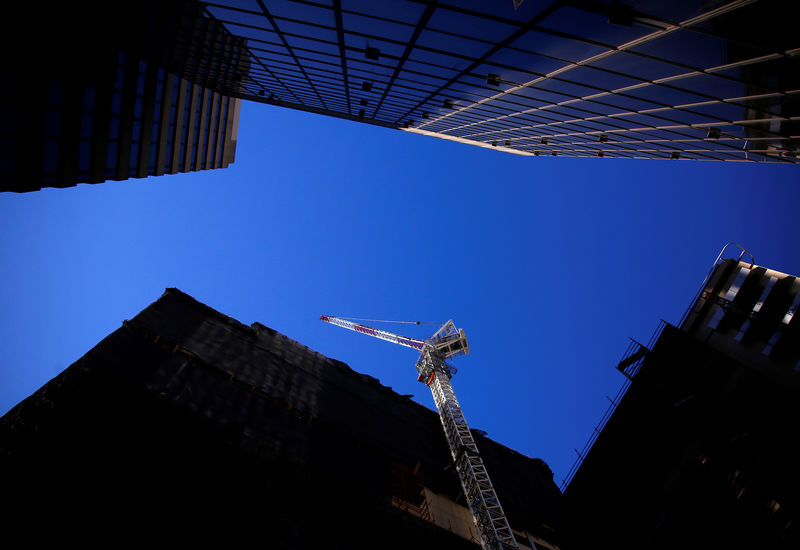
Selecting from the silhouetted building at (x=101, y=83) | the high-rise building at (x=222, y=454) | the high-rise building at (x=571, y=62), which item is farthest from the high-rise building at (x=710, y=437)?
the silhouetted building at (x=101, y=83)

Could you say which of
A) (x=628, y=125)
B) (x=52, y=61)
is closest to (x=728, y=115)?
(x=628, y=125)

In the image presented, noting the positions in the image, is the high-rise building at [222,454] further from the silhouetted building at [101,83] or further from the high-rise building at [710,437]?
the high-rise building at [710,437]

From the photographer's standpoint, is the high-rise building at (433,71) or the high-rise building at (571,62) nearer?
the high-rise building at (571,62)

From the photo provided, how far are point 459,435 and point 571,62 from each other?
37578 millimetres

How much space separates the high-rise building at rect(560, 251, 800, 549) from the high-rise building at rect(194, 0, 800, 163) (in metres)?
6.52

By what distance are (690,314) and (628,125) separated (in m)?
9.59

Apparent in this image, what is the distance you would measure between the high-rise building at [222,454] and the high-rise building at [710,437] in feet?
54.2

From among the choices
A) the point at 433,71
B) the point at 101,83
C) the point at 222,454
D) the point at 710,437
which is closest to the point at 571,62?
the point at 433,71

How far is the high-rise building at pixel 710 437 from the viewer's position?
11008mm

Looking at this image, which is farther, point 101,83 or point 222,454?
point 222,454

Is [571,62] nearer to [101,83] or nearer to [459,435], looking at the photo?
[101,83]

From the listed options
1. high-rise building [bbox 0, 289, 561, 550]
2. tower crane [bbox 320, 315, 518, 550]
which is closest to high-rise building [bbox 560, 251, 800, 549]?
high-rise building [bbox 0, 289, 561, 550]

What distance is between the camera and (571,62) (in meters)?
12.7

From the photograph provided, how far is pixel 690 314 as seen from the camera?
1727 centimetres
